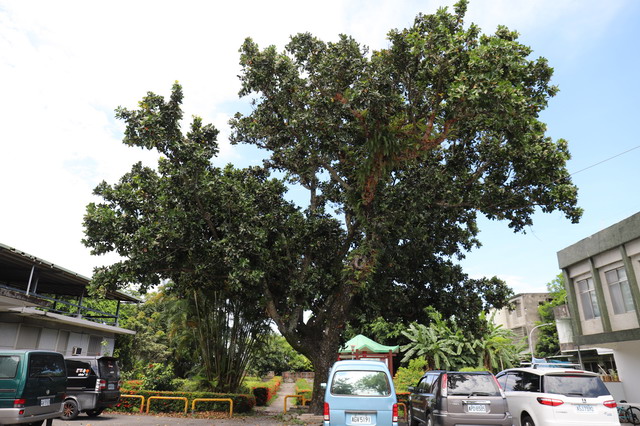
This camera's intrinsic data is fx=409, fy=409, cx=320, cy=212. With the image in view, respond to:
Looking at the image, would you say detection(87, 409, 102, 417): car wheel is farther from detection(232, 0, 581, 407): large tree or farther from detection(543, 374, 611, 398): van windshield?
detection(543, 374, 611, 398): van windshield

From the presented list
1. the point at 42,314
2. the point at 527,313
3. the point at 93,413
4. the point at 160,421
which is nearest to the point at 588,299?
the point at 160,421

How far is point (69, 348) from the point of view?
71.1ft

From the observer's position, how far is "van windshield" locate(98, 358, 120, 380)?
13.8 metres

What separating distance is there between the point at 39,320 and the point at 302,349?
13001mm

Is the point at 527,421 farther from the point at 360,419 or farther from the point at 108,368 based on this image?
the point at 108,368

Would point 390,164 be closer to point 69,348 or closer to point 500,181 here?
point 500,181

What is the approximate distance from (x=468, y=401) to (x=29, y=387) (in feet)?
33.2

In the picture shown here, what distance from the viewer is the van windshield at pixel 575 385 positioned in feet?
30.5

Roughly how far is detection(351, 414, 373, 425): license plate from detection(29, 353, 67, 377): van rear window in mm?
7574

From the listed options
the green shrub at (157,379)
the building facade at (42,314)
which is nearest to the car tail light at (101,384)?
the building facade at (42,314)

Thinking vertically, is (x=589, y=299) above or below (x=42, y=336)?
above

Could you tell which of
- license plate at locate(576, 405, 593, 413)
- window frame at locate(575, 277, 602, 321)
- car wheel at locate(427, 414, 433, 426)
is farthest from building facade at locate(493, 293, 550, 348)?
license plate at locate(576, 405, 593, 413)

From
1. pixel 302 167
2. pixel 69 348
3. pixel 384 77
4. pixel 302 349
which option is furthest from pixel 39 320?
pixel 384 77

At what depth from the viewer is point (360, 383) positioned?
9109 mm
